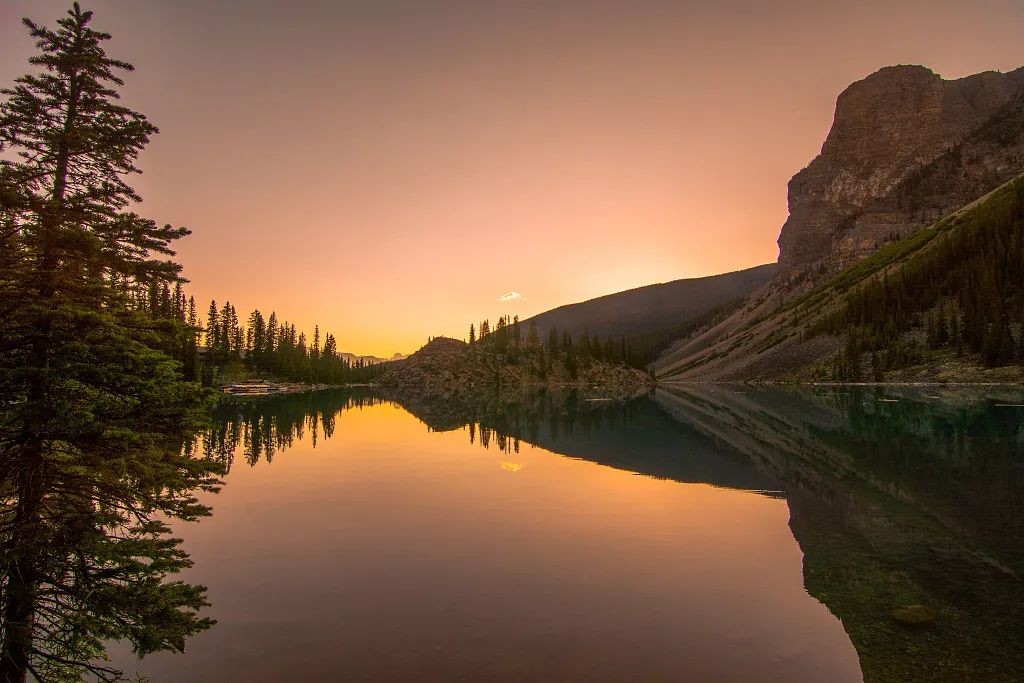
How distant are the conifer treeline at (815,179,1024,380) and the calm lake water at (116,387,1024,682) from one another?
423 ft

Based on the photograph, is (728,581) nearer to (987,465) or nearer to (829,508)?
(829,508)

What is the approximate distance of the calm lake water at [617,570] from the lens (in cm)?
1108

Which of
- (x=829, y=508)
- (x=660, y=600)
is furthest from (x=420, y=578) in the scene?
(x=829, y=508)

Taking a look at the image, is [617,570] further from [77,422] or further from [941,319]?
[941,319]

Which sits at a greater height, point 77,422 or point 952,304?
point 952,304

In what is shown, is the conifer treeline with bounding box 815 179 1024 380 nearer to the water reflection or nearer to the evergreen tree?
the water reflection

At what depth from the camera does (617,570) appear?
16297mm

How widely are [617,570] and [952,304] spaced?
186 meters

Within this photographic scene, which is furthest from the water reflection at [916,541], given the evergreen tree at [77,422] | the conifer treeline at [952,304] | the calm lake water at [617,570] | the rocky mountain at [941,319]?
the conifer treeline at [952,304]

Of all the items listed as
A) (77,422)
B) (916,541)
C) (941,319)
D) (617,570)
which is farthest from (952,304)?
(77,422)

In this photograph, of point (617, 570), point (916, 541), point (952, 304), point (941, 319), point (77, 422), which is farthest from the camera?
point (952, 304)

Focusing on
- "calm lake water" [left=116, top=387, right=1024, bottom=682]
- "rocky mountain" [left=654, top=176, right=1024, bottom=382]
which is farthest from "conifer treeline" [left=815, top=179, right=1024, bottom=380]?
"calm lake water" [left=116, top=387, right=1024, bottom=682]

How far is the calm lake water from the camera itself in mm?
11078

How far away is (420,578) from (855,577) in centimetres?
1300
